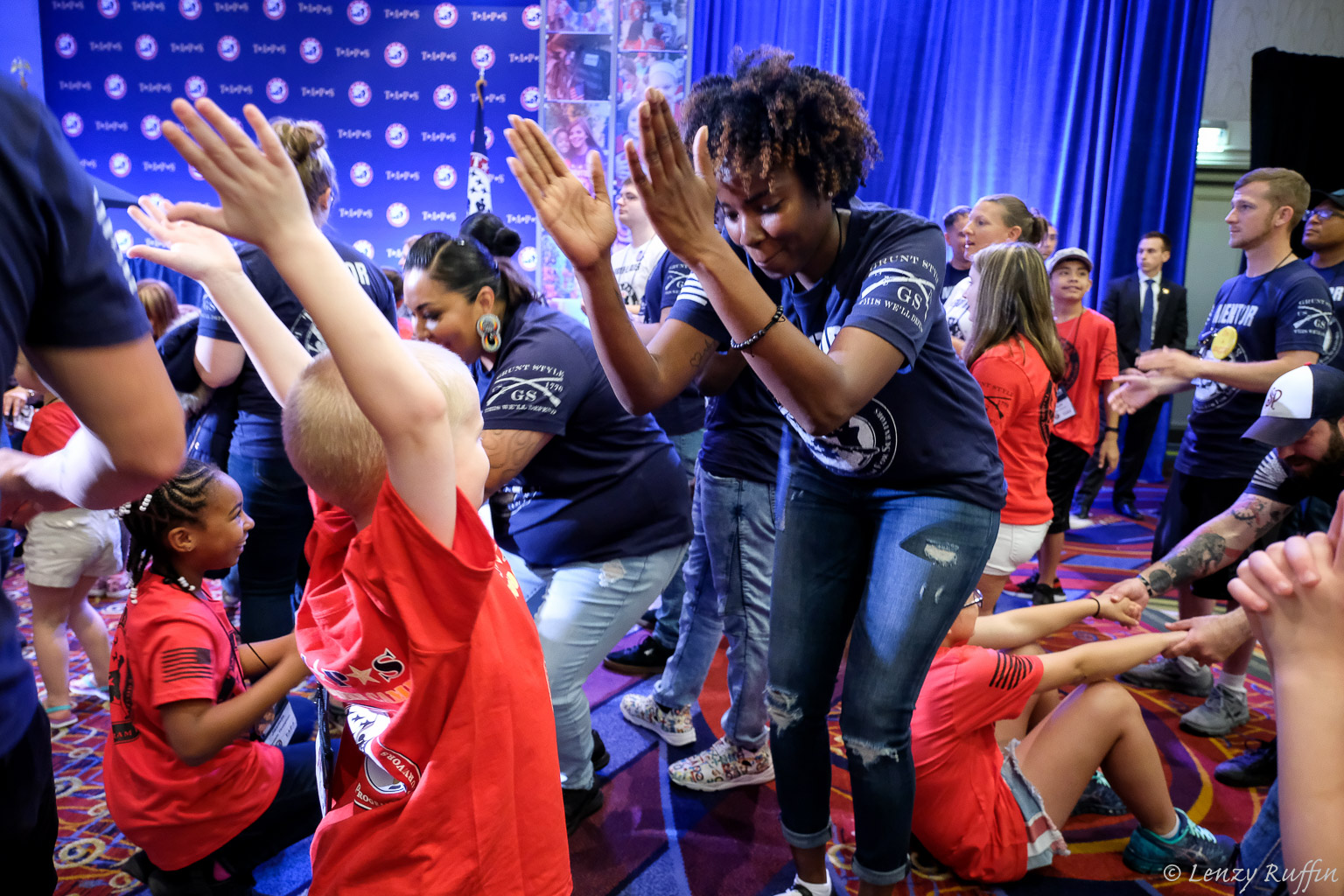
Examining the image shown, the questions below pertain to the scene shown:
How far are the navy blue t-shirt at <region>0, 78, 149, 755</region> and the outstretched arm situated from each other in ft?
0.31

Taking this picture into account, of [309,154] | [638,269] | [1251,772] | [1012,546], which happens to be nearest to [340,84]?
[638,269]

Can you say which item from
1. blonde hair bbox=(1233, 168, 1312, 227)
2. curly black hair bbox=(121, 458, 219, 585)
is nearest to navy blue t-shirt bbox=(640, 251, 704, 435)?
curly black hair bbox=(121, 458, 219, 585)

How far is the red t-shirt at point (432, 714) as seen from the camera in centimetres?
90

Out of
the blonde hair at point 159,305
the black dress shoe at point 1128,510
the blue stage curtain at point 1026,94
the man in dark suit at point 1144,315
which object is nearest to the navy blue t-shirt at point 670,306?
the blonde hair at point 159,305

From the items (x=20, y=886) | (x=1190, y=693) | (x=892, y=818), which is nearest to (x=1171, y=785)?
(x=1190, y=693)

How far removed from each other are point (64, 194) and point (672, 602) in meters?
2.72

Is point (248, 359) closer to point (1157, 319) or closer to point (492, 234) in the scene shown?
point (492, 234)

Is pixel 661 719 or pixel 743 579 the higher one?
pixel 743 579

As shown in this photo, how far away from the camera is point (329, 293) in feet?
2.57

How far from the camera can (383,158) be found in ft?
22.3

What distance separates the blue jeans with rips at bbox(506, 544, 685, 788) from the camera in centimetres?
191

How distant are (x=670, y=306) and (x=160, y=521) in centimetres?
124

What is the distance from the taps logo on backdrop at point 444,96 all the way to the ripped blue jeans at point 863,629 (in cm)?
615

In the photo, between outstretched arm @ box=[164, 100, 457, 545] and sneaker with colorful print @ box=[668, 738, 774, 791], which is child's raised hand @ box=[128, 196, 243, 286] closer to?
outstretched arm @ box=[164, 100, 457, 545]
